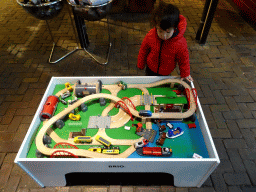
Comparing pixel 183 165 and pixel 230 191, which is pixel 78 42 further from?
pixel 230 191

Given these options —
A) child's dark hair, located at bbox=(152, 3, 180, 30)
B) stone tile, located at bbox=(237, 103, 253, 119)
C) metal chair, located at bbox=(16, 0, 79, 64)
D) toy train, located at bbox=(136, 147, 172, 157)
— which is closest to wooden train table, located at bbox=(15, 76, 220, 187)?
toy train, located at bbox=(136, 147, 172, 157)

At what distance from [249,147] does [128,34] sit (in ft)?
13.2

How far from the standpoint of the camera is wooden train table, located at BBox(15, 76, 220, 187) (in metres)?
1.96

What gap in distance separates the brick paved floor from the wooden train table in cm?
66

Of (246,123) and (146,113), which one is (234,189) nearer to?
(246,123)

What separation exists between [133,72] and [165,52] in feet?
5.60

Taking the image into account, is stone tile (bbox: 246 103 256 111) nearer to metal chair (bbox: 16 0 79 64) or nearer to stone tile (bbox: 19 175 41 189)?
stone tile (bbox: 19 175 41 189)

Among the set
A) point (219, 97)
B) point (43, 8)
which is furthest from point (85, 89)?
point (219, 97)

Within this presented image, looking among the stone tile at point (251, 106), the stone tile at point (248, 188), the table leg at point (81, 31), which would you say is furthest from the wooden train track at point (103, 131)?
the table leg at point (81, 31)

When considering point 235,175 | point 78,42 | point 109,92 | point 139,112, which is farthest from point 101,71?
point 235,175

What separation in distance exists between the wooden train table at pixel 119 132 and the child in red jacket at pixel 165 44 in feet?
0.74

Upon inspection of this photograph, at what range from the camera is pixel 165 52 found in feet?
8.00

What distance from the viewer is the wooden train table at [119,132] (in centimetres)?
196

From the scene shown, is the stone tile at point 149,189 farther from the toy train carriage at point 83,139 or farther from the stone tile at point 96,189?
the toy train carriage at point 83,139
